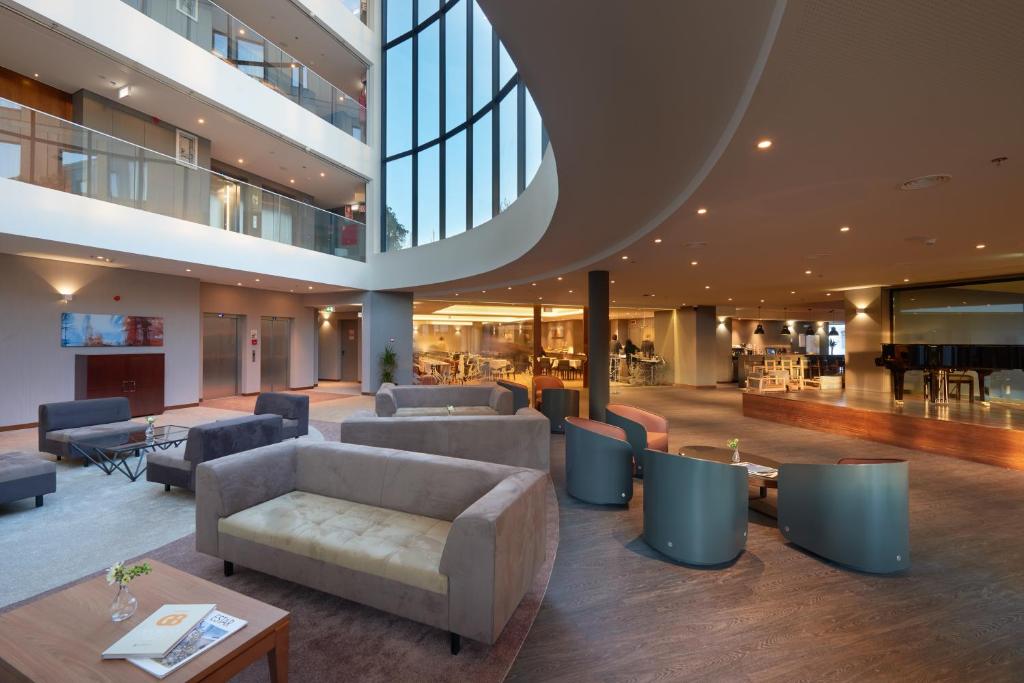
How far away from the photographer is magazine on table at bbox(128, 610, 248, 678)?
171 cm

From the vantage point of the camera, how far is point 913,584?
314cm

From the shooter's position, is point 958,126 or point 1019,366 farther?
point 1019,366

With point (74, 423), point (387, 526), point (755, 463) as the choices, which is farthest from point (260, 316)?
point (755, 463)

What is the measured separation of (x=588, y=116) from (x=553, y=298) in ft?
37.2

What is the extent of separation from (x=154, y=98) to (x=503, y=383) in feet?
28.6

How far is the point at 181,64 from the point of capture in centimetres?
834

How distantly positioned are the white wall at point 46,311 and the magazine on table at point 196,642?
9.30 meters

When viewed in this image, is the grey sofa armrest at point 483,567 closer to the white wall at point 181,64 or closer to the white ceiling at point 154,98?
the white wall at point 181,64

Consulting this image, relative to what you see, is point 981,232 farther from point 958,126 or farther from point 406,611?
point 406,611

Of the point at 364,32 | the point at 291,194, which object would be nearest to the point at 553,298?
the point at 291,194

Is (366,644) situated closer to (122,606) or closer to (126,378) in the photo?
(122,606)

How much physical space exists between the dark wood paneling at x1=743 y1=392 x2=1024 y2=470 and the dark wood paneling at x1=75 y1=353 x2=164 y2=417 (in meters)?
12.7

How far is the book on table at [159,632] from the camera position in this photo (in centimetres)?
176

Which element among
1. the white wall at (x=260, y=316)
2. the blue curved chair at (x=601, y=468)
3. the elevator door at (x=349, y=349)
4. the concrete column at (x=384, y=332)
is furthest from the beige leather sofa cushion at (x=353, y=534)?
the elevator door at (x=349, y=349)
